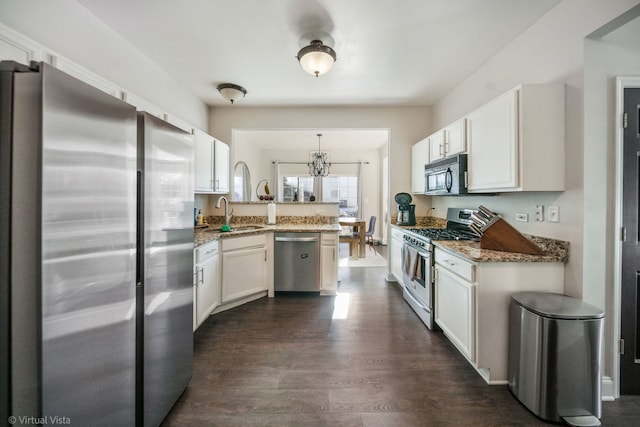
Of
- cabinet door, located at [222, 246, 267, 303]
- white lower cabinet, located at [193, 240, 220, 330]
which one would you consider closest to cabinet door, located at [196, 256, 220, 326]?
white lower cabinet, located at [193, 240, 220, 330]

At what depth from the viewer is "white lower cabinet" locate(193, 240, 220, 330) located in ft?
7.83

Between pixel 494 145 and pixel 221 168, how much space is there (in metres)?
3.11

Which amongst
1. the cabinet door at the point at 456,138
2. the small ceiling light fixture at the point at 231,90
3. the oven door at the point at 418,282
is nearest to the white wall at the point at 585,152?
the cabinet door at the point at 456,138

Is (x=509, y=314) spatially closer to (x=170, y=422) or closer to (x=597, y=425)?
(x=597, y=425)

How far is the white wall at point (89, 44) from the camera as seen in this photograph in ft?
5.15

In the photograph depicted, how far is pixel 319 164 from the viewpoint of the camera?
25.4ft

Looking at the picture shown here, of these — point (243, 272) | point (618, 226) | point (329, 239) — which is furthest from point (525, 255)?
point (243, 272)

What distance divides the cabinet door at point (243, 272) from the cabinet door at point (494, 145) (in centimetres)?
247

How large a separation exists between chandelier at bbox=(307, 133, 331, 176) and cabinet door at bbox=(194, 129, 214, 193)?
4.18 metres

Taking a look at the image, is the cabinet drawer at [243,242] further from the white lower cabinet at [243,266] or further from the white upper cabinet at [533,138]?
the white upper cabinet at [533,138]

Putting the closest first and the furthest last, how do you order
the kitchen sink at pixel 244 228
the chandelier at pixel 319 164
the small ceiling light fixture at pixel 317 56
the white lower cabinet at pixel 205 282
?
the small ceiling light fixture at pixel 317 56 < the white lower cabinet at pixel 205 282 < the kitchen sink at pixel 244 228 < the chandelier at pixel 319 164

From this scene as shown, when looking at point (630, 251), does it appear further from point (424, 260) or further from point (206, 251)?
point (206, 251)

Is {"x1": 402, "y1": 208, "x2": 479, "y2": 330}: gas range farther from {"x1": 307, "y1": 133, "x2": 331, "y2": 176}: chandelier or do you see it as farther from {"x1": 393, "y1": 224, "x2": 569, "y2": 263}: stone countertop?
{"x1": 307, "y1": 133, "x2": 331, "y2": 176}: chandelier

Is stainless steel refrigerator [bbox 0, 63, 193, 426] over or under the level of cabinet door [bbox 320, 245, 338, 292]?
over
